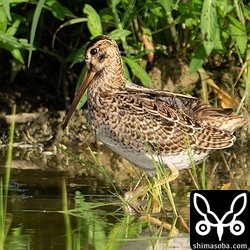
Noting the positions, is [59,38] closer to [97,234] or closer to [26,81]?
[26,81]

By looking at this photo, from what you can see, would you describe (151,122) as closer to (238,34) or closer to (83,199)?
(83,199)

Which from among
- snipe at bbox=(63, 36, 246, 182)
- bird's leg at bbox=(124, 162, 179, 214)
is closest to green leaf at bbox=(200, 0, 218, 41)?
snipe at bbox=(63, 36, 246, 182)

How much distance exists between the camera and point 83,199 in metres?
7.16

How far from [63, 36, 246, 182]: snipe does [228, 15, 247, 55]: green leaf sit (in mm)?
1266

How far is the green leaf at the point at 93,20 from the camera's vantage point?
8.44 meters

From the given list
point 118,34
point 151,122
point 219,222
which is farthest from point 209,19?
point 219,222

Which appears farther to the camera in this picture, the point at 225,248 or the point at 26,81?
the point at 26,81

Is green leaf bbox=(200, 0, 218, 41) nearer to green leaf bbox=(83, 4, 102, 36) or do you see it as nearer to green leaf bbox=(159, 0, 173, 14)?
green leaf bbox=(159, 0, 173, 14)

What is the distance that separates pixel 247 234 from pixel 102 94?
76.0 inches

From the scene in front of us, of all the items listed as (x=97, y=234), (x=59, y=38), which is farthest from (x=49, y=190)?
(x=59, y=38)

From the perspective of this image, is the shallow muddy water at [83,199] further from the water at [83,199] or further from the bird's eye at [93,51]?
the bird's eye at [93,51]

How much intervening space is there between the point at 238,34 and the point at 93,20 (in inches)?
47.6

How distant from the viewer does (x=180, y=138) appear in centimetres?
730

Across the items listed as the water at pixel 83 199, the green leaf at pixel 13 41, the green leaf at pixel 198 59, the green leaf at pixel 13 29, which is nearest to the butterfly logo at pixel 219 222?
the water at pixel 83 199
